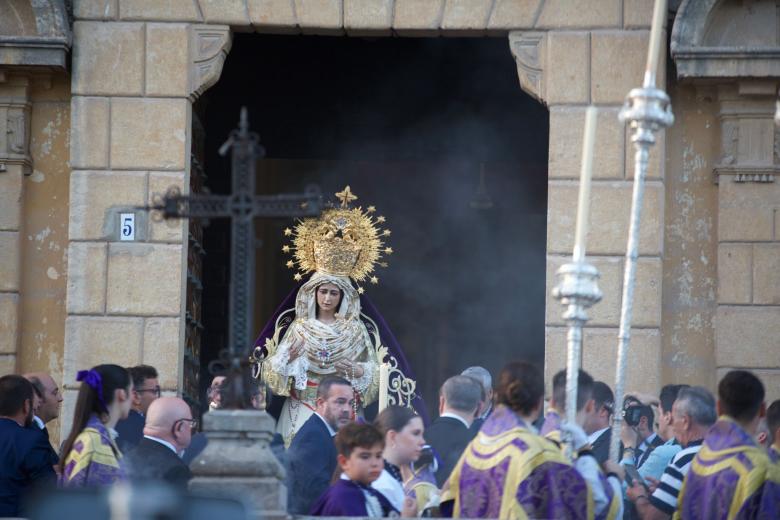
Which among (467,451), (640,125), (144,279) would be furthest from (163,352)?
(640,125)

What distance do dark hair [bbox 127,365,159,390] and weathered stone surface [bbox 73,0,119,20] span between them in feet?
9.18

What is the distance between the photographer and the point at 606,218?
10859 millimetres

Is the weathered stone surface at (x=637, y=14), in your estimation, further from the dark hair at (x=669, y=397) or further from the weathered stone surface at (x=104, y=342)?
the weathered stone surface at (x=104, y=342)

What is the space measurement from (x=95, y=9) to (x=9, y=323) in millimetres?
2143

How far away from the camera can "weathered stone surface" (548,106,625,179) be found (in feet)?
35.7

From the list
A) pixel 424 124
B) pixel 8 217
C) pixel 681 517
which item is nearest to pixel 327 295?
→ pixel 8 217

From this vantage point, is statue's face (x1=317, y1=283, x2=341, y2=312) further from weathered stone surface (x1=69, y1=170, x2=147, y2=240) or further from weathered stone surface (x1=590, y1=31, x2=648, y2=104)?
weathered stone surface (x1=590, y1=31, x2=648, y2=104)

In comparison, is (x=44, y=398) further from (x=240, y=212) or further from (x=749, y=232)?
(x=749, y=232)

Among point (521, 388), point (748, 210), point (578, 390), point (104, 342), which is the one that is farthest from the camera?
point (748, 210)

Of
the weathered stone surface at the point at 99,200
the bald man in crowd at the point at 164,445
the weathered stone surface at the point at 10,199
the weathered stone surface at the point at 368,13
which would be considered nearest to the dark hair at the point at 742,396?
the bald man in crowd at the point at 164,445

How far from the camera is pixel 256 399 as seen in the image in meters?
9.20

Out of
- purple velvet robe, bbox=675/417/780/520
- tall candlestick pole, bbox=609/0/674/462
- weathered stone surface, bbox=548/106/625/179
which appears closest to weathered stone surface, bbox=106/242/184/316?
weathered stone surface, bbox=548/106/625/179

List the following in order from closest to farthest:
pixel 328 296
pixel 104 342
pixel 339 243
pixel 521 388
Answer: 1. pixel 521 388
2. pixel 104 342
3. pixel 328 296
4. pixel 339 243

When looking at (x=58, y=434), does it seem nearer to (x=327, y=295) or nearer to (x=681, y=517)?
(x=327, y=295)
